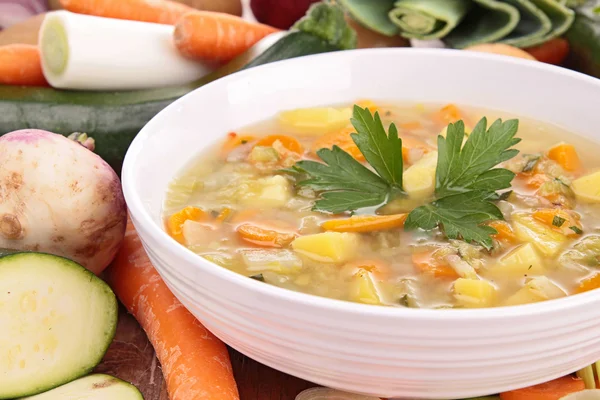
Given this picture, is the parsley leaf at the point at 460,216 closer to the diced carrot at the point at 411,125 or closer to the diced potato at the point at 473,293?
the diced potato at the point at 473,293

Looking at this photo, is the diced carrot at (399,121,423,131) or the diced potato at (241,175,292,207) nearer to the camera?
the diced potato at (241,175,292,207)

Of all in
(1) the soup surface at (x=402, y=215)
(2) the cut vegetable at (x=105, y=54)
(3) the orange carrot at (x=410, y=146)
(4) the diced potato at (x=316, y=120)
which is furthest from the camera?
(2) the cut vegetable at (x=105, y=54)

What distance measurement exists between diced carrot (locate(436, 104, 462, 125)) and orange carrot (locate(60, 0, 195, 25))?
196cm

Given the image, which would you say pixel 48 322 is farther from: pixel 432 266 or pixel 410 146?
pixel 410 146

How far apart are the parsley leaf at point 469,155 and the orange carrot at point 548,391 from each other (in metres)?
0.68

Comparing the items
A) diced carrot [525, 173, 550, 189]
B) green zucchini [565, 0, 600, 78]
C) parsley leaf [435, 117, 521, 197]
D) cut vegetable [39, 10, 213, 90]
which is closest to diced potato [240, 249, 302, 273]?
parsley leaf [435, 117, 521, 197]

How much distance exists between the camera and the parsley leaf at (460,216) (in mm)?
2133

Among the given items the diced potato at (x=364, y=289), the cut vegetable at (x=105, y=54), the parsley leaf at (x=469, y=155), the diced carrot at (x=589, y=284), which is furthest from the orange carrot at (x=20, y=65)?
the diced carrot at (x=589, y=284)

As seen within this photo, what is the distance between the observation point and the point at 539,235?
2178 millimetres

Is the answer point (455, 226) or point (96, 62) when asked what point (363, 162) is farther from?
point (96, 62)

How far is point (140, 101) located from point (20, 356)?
5.64 feet

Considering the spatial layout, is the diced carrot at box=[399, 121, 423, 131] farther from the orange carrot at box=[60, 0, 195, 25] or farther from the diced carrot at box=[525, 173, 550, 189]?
the orange carrot at box=[60, 0, 195, 25]

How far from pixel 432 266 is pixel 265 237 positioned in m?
0.53

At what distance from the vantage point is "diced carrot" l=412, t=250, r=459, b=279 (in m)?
2.01
